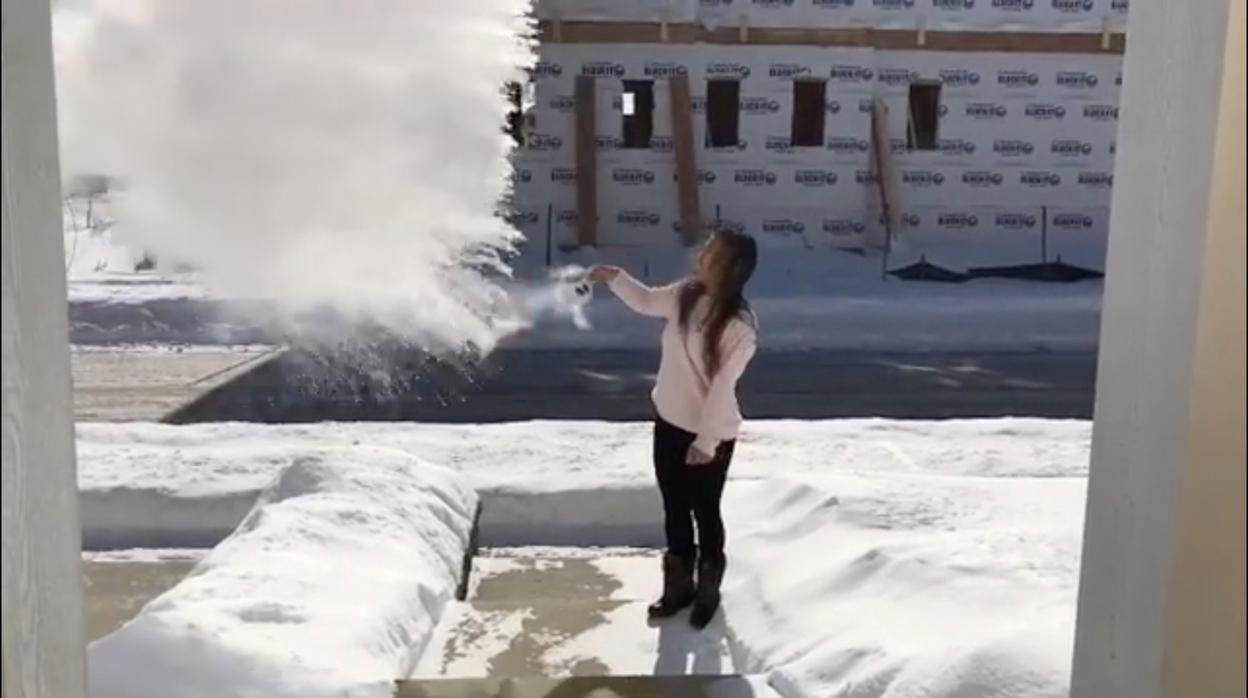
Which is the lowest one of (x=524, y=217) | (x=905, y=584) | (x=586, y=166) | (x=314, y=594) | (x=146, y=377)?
(x=146, y=377)

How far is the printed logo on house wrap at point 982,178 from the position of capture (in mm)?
21078

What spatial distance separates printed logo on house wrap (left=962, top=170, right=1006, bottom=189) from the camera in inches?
830

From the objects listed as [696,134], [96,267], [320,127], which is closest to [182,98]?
[320,127]

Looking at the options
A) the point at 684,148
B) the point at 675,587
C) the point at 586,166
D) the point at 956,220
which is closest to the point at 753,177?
the point at 684,148

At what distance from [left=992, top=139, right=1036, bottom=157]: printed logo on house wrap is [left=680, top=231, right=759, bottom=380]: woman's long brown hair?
56.9 feet

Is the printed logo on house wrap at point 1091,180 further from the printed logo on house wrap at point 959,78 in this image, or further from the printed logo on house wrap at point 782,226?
the printed logo on house wrap at point 782,226

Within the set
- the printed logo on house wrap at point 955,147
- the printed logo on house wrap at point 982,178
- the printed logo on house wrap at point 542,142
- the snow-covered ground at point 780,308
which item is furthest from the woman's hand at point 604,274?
the printed logo on house wrap at point 982,178

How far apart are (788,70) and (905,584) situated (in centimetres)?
1665

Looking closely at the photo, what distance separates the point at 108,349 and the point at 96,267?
5.42m

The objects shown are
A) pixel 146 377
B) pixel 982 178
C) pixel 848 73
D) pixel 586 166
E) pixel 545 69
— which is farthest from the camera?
pixel 982 178

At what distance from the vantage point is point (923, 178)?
2105 cm

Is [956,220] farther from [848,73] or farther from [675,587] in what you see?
[675,587]

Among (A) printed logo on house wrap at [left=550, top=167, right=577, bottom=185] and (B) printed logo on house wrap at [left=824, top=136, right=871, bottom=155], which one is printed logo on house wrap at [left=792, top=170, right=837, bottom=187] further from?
(A) printed logo on house wrap at [left=550, top=167, right=577, bottom=185]

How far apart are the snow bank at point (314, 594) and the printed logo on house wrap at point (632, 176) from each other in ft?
44.7
